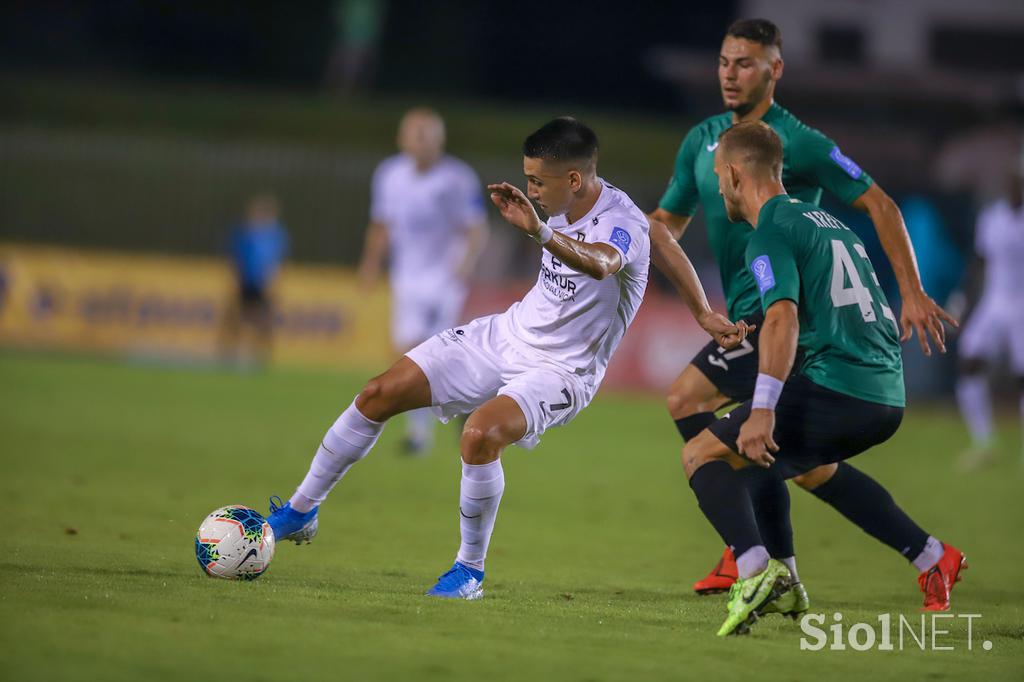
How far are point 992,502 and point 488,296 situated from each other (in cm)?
1087

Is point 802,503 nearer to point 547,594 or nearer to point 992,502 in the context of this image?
point 992,502

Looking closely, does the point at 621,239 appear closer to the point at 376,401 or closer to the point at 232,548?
the point at 376,401

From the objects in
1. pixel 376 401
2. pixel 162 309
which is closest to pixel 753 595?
pixel 376 401

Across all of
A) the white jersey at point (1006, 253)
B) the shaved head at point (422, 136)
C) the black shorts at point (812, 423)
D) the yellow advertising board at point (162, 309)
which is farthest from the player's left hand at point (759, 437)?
the yellow advertising board at point (162, 309)

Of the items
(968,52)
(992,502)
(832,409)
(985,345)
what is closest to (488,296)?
(985,345)

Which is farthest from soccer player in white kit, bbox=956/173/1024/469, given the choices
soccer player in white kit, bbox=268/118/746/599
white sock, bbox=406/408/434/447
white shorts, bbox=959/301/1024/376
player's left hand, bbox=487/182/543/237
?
player's left hand, bbox=487/182/543/237

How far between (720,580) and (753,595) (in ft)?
4.00

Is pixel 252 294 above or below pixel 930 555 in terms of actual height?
above

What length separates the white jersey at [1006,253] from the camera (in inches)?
546

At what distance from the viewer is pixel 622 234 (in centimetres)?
602

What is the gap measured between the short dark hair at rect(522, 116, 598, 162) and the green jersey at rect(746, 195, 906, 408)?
822 mm

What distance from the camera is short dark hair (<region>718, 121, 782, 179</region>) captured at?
588 cm

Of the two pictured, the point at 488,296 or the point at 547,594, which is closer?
the point at 547,594

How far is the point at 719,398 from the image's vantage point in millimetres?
6961
